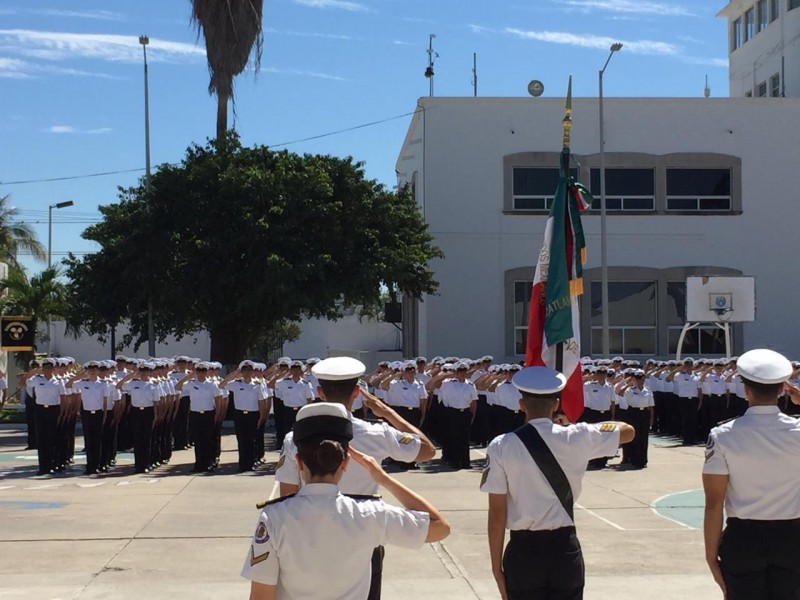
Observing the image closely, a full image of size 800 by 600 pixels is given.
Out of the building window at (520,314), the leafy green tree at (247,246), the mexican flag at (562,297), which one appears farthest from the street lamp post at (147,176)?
the mexican flag at (562,297)

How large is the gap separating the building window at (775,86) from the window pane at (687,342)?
487 inches

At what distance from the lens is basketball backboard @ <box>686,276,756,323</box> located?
27969mm

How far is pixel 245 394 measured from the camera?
59.8ft

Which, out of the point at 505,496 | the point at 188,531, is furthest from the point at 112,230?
the point at 505,496

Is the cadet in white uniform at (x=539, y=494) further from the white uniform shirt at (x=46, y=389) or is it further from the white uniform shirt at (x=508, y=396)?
the white uniform shirt at (x=508, y=396)

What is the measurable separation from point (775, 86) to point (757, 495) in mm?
40595

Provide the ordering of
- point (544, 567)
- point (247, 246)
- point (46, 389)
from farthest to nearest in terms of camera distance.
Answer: point (247, 246), point (46, 389), point (544, 567)

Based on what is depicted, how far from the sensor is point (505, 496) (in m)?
5.13

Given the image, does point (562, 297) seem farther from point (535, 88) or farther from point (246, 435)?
point (535, 88)

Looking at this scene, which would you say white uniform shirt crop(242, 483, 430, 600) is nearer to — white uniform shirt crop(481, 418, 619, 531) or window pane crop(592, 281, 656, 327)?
white uniform shirt crop(481, 418, 619, 531)

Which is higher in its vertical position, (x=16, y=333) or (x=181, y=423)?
(x=16, y=333)

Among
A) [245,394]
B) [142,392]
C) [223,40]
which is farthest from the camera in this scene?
[223,40]

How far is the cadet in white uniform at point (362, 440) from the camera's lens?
512cm

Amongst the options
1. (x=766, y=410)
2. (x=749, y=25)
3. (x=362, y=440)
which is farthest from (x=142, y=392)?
(x=749, y=25)
